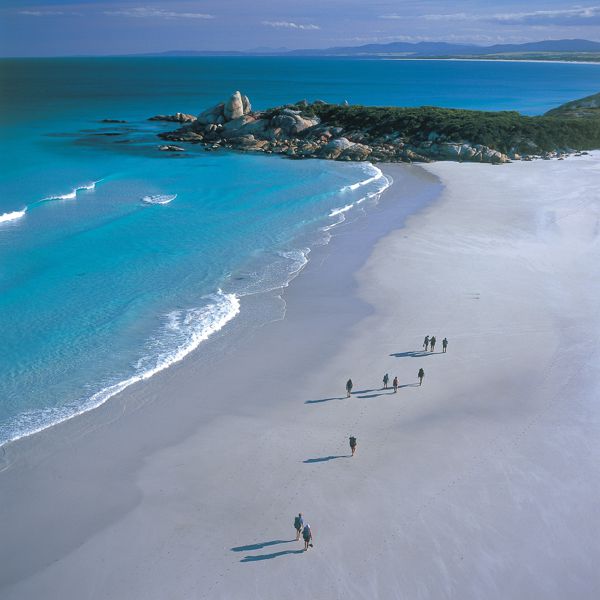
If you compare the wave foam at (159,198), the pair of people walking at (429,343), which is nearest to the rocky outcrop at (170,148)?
the wave foam at (159,198)

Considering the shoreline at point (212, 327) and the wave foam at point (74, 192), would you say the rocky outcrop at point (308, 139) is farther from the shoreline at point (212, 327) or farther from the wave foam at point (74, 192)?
the wave foam at point (74, 192)

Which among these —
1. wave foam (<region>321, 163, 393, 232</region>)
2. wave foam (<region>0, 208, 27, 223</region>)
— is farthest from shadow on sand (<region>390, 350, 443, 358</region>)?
wave foam (<region>0, 208, 27, 223</region>)

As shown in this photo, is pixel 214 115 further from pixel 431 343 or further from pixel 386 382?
pixel 386 382

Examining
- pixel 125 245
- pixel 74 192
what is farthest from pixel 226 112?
pixel 125 245

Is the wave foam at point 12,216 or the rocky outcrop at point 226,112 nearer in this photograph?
the wave foam at point 12,216

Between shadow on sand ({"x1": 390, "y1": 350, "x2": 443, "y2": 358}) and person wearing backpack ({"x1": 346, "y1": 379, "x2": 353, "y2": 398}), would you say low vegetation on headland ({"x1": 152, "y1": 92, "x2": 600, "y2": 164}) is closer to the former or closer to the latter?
shadow on sand ({"x1": 390, "y1": 350, "x2": 443, "y2": 358})

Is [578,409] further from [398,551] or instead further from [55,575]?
[55,575]

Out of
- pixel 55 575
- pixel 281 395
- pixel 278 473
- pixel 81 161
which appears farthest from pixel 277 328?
pixel 81 161
